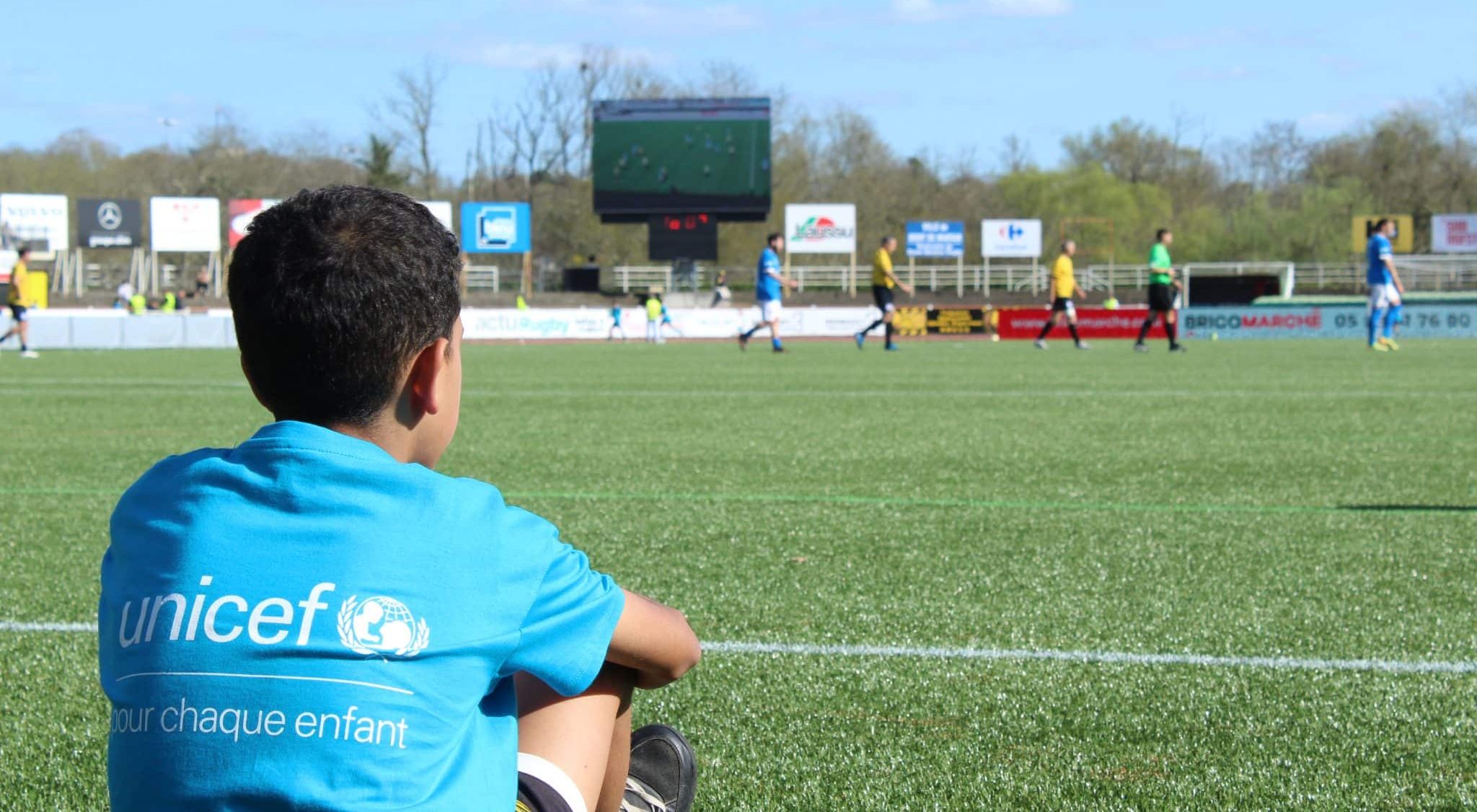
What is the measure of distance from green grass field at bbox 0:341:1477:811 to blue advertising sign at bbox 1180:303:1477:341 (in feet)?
77.7

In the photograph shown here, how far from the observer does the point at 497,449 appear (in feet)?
28.8

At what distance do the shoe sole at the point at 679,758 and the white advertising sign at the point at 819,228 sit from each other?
212 feet

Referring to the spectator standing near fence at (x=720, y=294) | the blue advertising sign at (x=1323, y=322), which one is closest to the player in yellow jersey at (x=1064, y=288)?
the blue advertising sign at (x=1323, y=322)

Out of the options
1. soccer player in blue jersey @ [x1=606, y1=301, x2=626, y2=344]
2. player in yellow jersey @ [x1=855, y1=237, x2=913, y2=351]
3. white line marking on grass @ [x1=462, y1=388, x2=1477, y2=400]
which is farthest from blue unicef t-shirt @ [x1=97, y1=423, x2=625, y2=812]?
soccer player in blue jersey @ [x1=606, y1=301, x2=626, y2=344]

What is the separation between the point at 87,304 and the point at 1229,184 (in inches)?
2734

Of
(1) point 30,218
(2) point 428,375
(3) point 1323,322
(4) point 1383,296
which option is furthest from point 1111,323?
(1) point 30,218

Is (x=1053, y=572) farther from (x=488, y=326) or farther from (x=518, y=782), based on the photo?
(x=488, y=326)

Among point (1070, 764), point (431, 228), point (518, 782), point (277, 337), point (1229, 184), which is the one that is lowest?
point (1070, 764)

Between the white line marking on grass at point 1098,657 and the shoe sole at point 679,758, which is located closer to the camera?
the shoe sole at point 679,758

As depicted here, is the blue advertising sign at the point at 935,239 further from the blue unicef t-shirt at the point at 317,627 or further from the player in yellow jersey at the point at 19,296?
the blue unicef t-shirt at the point at 317,627

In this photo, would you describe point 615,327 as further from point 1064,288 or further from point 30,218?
point 30,218

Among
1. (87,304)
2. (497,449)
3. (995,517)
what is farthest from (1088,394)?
(87,304)

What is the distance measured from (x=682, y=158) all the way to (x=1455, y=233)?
1556 inches

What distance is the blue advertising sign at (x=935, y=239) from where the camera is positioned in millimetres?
65812
